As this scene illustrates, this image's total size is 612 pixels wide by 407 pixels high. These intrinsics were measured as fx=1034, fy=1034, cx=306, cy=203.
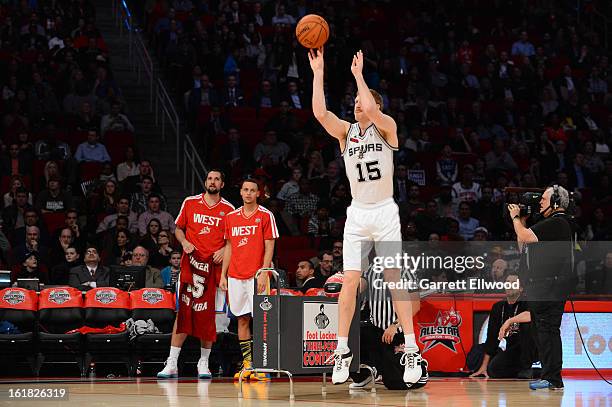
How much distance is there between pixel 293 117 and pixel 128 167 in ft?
11.4

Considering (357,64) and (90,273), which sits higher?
(357,64)

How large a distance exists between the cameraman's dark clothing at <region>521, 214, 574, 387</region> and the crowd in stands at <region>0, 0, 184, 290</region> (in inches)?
210

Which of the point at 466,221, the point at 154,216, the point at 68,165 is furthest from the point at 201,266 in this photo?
the point at 466,221

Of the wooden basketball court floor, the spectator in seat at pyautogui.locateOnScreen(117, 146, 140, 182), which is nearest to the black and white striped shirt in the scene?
the wooden basketball court floor

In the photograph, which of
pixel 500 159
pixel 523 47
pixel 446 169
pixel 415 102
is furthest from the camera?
pixel 523 47

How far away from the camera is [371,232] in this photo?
8.66 metres

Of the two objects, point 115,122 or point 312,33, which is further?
point 115,122

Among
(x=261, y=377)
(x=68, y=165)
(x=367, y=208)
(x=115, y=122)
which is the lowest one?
(x=261, y=377)

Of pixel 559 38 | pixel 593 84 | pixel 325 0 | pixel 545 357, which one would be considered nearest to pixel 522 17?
pixel 559 38

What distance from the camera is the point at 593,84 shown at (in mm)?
22672

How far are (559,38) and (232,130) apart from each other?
9.76m

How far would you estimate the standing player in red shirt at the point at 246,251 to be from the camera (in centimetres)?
1100

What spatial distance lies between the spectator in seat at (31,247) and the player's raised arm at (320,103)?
629 centimetres

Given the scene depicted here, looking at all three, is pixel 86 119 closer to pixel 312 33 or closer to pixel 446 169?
pixel 446 169
